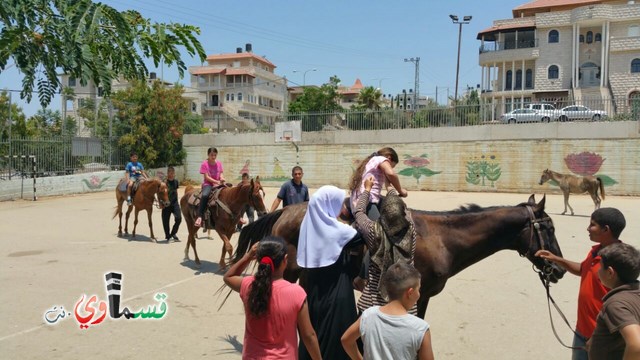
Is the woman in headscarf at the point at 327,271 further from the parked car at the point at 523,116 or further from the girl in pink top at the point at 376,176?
the parked car at the point at 523,116

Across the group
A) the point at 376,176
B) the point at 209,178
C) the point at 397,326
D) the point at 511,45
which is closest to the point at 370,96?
the point at 511,45

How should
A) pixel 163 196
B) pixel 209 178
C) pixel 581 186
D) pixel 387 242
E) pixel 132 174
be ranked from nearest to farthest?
1. pixel 387 242
2. pixel 209 178
3. pixel 163 196
4. pixel 132 174
5. pixel 581 186

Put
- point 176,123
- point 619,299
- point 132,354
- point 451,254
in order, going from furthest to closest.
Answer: point 176,123 < point 132,354 < point 451,254 < point 619,299

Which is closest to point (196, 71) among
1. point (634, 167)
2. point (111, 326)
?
point (634, 167)

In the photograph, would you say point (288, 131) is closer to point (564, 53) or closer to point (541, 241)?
point (541, 241)

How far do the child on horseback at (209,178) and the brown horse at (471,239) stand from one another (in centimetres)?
522

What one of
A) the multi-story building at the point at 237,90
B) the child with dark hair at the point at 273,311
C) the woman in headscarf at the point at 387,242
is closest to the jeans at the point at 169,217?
the woman in headscarf at the point at 387,242

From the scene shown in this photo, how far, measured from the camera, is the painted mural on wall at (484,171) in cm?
2714

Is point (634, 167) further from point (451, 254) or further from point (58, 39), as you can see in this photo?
point (58, 39)

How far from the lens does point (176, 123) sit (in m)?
32.8

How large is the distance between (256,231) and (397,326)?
11.1ft

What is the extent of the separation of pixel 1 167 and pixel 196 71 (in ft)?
193

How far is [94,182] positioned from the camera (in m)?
27.5

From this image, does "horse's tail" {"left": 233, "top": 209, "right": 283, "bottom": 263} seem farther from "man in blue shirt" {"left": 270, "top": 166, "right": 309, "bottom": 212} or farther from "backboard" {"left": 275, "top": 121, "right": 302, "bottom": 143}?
"backboard" {"left": 275, "top": 121, "right": 302, "bottom": 143}
